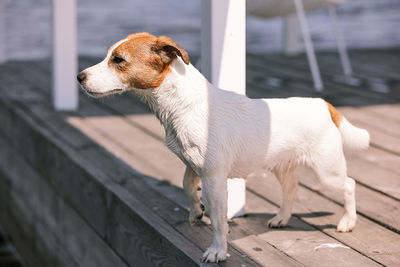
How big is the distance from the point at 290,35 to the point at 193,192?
4.69 metres

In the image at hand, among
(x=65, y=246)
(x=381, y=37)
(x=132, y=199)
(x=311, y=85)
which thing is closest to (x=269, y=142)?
(x=132, y=199)

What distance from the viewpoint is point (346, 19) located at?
11.5m

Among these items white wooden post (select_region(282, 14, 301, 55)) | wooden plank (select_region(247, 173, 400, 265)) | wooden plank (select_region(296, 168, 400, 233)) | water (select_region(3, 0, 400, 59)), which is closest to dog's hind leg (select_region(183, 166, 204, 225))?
wooden plank (select_region(247, 173, 400, 265))

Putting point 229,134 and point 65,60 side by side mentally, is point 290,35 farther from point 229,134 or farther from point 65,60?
point 229,134

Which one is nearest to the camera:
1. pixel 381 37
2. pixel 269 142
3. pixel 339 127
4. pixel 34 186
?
pixel 269 142

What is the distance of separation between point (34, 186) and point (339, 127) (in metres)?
2.59

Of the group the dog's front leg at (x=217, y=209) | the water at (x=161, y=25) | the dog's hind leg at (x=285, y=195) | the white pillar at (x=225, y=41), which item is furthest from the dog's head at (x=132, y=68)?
the water at (x=161, y=25)

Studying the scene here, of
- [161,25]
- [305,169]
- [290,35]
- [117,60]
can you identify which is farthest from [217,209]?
[161,25]

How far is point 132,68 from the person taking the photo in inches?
81.3

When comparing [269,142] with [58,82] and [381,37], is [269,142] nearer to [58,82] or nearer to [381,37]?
[58,82]

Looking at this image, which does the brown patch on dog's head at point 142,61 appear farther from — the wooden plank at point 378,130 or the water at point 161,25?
the water at point 161,25

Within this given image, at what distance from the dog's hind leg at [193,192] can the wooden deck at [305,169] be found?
10 cm

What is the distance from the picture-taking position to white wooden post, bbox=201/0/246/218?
8.22ft

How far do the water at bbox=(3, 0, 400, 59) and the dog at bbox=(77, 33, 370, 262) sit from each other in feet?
24.8
